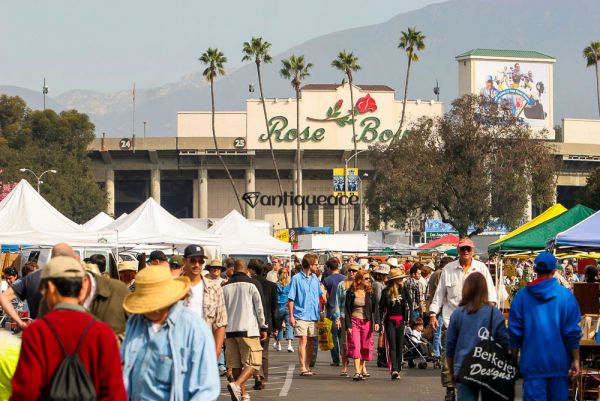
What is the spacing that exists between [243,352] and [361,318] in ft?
13.3

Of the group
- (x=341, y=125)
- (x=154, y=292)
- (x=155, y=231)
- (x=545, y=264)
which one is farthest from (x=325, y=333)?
(x=341, y=125)

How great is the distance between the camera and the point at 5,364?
734 cm

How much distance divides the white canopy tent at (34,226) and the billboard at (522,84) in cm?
8800

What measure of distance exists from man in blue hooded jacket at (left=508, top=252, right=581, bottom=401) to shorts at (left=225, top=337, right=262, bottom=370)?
→ 5129 millimetres

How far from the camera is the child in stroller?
Result: 21.4m

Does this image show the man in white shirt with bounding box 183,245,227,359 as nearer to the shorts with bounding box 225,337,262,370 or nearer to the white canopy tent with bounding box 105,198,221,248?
the shorts with bounding box 225,337,262,370

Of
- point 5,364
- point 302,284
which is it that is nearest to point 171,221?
point 302,284

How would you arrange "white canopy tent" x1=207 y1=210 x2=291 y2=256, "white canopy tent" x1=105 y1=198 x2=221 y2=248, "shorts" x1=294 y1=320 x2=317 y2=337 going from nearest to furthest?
"shorts" x1=294 y1=320 x2=317 y2=337
"white canopy tent" x1=105 y1=198 x2=221 y2=248
"white canopy tent" x1=207 y1=210 x2=291 y2=256

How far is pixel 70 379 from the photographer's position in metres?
6.09

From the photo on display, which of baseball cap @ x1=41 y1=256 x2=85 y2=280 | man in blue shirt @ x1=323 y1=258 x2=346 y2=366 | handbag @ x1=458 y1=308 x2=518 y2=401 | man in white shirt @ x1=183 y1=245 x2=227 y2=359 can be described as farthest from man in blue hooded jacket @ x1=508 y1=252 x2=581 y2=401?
man in blue shirt @ x1=323 y1=258 x2=346 y2=366

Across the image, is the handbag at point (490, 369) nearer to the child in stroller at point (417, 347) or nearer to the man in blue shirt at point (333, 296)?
the man in blue shirt at point (333, 296)

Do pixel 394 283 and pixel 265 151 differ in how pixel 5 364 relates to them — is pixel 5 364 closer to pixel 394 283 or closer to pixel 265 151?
pixel 394 283

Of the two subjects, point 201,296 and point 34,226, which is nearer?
point 201,296

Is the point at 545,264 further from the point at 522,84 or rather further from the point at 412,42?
the point at 522,84
